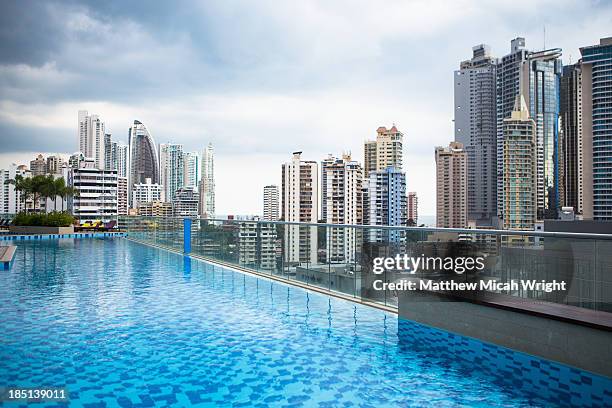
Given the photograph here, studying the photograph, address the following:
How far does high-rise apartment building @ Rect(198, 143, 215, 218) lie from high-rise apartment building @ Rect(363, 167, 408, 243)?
4287 centimetres

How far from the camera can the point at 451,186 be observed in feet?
229

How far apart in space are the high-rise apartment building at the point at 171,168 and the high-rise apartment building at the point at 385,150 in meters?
55.9

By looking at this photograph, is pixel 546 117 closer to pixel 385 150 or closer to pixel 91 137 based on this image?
pixel 385 150

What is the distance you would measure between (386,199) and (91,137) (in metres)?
78.4

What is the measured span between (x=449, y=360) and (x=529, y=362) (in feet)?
2.49

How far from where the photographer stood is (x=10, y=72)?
47.1 ft

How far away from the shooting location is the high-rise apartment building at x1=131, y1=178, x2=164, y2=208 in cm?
12700

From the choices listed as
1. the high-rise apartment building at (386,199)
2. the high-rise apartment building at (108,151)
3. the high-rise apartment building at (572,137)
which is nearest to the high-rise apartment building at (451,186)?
the high-rise apartment building at (386,199)

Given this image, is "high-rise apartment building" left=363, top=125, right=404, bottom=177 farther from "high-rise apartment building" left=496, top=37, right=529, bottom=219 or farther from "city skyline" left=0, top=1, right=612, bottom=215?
"city skyline" left=0, top=1, right=612, bottom=215

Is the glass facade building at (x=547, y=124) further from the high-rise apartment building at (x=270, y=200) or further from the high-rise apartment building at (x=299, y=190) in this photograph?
the high-rise apartment building at (x=270, y=200)

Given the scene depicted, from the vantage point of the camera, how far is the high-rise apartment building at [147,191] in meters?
127

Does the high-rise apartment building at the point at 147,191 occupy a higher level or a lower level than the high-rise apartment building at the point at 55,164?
lower

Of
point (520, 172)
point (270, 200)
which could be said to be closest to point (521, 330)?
point (520, 172)

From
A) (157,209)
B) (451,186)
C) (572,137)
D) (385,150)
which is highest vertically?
(385,150)
